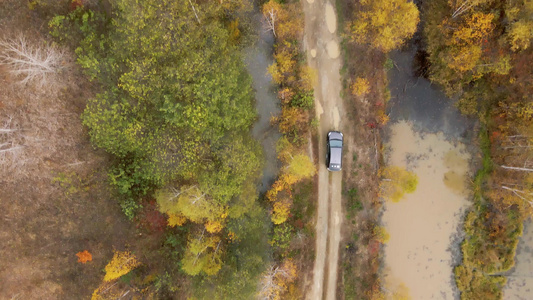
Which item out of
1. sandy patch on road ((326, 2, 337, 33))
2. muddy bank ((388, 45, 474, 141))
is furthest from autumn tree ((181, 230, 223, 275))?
sandy patch on road ((326, 2, 337, 33))

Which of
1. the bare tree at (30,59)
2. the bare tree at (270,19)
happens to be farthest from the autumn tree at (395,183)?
the bare tree at (30,59)

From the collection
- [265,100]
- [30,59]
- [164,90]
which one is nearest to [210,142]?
[164,90]

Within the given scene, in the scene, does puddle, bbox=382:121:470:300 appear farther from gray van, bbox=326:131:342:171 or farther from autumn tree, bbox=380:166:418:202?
gray van, bbox=326:131:342:171

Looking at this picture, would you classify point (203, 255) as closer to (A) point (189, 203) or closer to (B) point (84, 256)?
(A) point (189, 203)

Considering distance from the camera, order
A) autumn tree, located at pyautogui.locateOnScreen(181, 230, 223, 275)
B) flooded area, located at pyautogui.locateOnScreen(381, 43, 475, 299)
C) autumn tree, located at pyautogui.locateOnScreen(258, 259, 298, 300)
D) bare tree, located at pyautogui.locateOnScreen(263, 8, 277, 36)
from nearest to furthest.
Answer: autumn tree, located at pyautogui.locateOnScreen(181, 230, 223, 275)
bare tree, located at pyautogui.locateOnScreen(263, 8, 277, 36)
autumn tree, located at pyautogui.locateOnScreen(258, 259, 298, 300)
flooded area, located at pyautogui.locateOnScreen(381, 43, 475, 299)

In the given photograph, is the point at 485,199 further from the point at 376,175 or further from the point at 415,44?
the point at 415,44

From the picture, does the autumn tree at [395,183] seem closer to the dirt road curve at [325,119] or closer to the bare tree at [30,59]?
the dirt road curve at [325,119]
